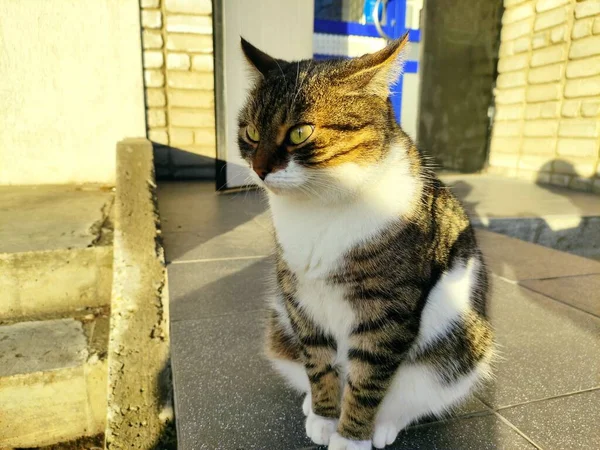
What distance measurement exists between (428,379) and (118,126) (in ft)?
14.2

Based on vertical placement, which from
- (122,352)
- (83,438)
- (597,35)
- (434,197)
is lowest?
(83,438)

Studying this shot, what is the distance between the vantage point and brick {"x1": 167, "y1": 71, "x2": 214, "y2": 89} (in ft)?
15.4

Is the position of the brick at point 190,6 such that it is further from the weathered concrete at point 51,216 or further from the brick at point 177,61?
the weathered concrete at point 51,216

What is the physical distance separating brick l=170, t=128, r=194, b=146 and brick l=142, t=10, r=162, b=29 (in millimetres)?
1086

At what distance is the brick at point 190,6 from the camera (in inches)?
179

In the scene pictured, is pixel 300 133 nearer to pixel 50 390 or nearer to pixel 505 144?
pixel 50 390

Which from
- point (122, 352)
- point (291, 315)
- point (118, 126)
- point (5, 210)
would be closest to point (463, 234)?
point (291, 315)

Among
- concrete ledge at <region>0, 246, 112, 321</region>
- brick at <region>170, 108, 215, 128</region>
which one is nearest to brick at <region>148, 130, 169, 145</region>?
brick at <region>170, 108, 215, 128</region>

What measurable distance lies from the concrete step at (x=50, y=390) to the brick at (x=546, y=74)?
5961 millimetres

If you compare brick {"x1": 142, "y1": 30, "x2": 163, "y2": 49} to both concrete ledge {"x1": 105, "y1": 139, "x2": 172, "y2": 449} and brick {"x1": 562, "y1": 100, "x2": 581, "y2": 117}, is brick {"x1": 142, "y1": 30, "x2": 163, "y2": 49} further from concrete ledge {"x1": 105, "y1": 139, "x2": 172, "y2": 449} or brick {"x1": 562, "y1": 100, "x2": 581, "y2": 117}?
brick {"x1": 562, "y1": 100, "x2": 581, "y2": 117}

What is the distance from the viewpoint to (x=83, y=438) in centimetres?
190

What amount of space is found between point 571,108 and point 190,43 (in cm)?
463

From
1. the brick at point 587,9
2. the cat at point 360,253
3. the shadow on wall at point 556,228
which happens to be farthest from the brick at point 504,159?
the cat at point 360,253

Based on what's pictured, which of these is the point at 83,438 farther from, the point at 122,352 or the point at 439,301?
the point at 439,301
